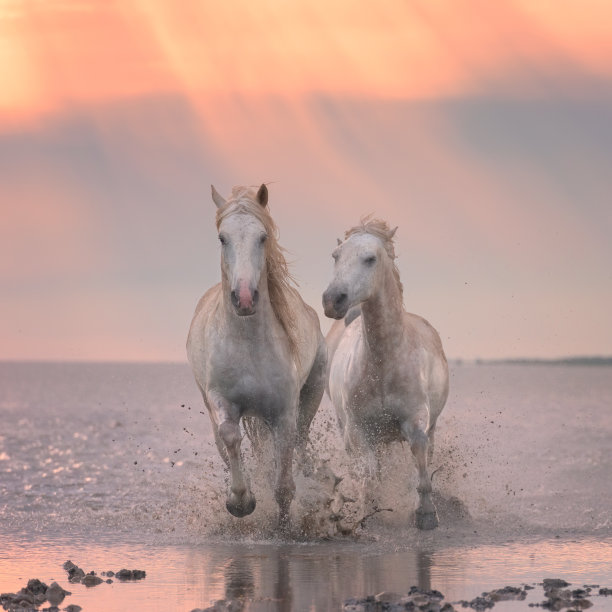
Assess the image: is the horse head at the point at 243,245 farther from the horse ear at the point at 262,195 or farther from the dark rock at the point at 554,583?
the dark rock at the point at 554,583

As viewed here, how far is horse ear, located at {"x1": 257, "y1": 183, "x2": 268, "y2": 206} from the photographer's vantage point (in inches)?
394

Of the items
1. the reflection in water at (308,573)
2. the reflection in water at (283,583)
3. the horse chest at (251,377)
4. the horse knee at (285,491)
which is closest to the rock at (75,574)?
the reflection in water at (308,573)

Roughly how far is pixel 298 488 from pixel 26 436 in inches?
975

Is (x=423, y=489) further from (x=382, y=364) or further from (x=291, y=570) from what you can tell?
(x=291, y=570)

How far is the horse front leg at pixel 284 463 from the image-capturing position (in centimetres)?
1025

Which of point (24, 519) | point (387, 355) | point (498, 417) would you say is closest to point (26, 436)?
point (498, 417)

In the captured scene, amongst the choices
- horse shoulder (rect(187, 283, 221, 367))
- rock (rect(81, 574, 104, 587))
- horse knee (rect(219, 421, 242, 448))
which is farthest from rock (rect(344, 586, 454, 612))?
horse shoulder (rect(187, 283, 221, 367))

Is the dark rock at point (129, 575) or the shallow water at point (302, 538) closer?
the shallow water at point (302, 538)

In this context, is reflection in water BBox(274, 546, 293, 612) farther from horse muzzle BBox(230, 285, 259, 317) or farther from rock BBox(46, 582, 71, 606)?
horse muzzle BBox(230, 285, 259, 317)

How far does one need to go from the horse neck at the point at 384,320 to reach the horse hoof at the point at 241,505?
191 cm

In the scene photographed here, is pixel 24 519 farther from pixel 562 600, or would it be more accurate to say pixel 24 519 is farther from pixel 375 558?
pixel 562 600

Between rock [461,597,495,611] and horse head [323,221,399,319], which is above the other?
horse head [323,221,399,319]

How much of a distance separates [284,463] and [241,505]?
1.82ft

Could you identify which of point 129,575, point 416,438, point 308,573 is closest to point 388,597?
point 308,573
